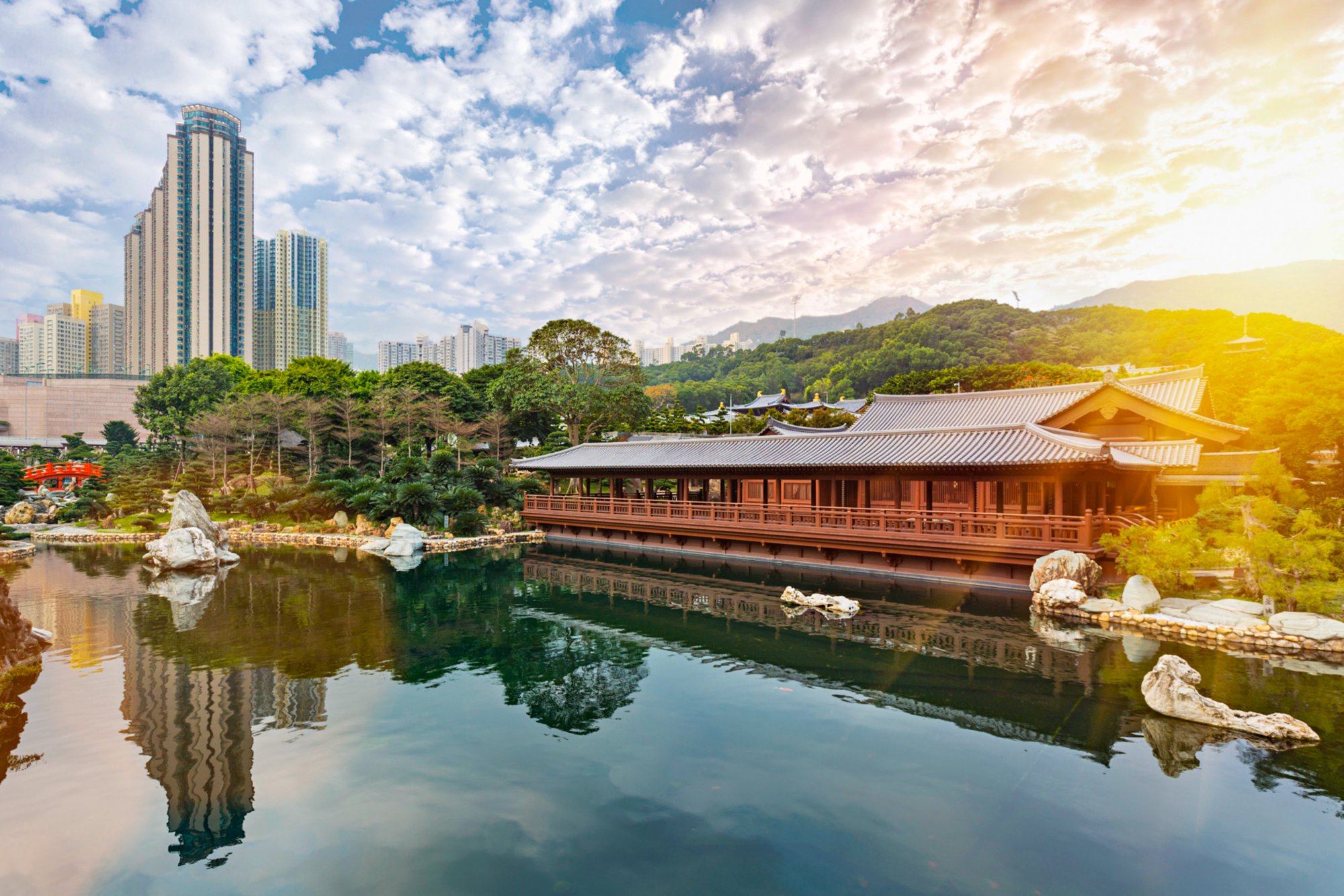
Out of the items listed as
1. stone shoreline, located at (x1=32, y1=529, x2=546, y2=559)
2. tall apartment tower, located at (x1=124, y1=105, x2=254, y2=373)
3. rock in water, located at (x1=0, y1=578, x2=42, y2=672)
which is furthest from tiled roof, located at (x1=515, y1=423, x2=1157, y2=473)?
tall apartment tower, located at (x1=124, y1=105, x2=254, y2=373)

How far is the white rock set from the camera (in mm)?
15266

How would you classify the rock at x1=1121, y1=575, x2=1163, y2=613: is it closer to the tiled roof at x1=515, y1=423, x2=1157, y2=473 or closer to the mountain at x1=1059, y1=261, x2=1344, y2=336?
the tiled roof at x1=515, y1=423, x2=1157, y2=473

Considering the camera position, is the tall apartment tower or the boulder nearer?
the boulder

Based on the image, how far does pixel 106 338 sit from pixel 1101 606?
15879 cm

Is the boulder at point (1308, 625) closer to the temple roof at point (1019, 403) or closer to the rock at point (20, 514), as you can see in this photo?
the temple roof at point (1019, 403)

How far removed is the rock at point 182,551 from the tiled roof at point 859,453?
13.6 m

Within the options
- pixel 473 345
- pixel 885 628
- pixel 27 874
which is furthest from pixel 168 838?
pixel 473 345

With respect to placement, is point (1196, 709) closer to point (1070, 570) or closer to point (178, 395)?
point (1070, 570)

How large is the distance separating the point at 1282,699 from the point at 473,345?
19124 cm

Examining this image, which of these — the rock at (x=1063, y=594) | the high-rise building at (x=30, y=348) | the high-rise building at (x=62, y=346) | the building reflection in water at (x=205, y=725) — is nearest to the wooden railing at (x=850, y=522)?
the rock at (x=1063, y=594)

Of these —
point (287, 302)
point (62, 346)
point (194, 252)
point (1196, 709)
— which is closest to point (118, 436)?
point (194, 252)

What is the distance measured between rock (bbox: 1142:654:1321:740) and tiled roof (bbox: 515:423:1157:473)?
25.9ft

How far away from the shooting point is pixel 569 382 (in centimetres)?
4050

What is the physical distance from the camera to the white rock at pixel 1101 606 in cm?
1527
